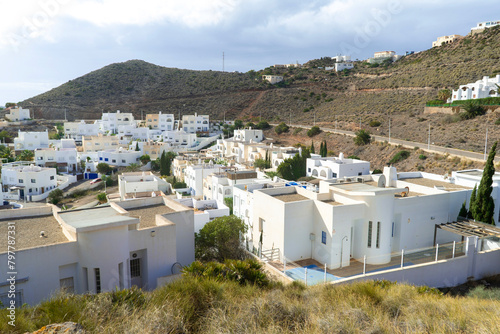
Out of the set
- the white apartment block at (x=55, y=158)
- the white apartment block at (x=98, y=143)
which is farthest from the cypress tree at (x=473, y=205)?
the white apartment block at (x=98, y=143)

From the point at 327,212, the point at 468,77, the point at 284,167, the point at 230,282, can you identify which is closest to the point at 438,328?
the point at 230,282

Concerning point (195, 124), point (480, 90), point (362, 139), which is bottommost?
point (362, 139)

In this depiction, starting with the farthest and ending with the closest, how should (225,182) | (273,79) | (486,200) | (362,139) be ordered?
(273,79) < (362,139) < (225,182) < (486,200)

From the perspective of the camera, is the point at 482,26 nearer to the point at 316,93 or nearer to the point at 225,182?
the point at 316,93

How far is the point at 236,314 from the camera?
20.4 feet

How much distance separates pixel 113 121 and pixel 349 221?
61.6 m

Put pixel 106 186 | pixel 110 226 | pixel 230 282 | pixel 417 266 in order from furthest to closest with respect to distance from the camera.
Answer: pixel 106 186
pixel 417 266
pixel 110 226
pixel 230 282

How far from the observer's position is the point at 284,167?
34.1 meters

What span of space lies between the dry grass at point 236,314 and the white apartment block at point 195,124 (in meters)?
61.4

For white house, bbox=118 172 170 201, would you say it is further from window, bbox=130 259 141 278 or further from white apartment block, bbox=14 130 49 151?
white apartment block, bbox=14 130 49 151

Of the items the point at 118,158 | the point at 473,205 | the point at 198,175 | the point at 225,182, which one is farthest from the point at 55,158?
the point at 473,205

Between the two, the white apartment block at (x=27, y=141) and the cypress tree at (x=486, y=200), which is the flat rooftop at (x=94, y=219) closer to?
the cypress tree at (x=486, y=200)

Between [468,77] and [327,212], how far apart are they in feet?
165

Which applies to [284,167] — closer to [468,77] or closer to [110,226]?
[110,226]
